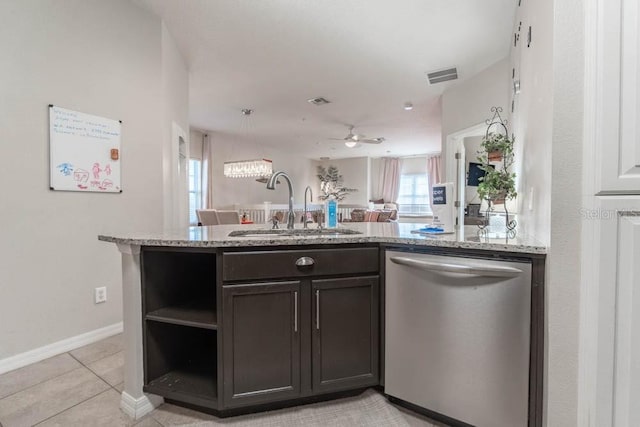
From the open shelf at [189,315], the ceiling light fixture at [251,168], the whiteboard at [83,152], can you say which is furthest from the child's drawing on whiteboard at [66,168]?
the ceiling light fixture at [251,168]

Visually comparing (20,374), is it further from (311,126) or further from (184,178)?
(311,126)

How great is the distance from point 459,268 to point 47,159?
104 inches

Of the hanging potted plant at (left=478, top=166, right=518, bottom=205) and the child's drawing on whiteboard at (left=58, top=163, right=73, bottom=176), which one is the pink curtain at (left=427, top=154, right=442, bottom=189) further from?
the child's drawing on whiteboard at (left=58, top=163, right=73, bottom=176)

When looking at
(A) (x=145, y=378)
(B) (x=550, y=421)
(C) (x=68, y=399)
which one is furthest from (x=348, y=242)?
(C) (x=68, y=399)

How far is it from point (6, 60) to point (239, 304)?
2117 millimetres

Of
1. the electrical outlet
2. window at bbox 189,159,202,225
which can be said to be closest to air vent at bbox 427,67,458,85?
the electrical outlet

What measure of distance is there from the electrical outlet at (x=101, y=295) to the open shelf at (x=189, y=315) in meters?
1.23

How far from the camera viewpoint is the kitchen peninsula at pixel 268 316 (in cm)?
144

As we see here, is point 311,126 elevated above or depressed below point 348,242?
above

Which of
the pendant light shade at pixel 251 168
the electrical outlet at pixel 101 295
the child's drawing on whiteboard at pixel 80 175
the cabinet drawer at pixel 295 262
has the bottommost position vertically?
the electrical outlet at pixel 101 295

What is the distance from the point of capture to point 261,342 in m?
1.47

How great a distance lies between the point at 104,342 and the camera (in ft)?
7.88

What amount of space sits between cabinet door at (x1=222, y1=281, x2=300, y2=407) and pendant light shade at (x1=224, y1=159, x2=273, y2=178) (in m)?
4.56

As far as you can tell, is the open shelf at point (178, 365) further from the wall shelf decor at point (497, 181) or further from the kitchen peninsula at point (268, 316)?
the wall shelf decor at point (497, 181)
